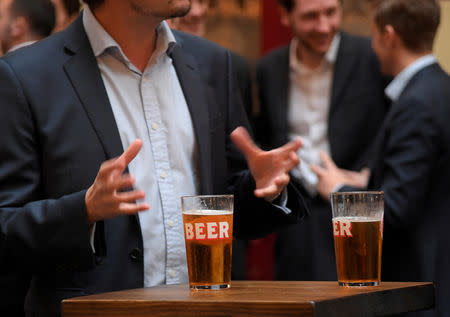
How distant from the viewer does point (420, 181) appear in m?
3.37

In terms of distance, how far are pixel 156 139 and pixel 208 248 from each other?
56 cm

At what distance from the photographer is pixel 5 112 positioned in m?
1.97

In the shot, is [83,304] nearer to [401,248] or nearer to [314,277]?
[401,248]

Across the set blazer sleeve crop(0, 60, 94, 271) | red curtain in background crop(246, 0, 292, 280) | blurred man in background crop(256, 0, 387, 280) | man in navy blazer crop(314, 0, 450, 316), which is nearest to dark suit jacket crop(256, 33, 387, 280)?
blurred man in background crop(256, 0, 387, 280)

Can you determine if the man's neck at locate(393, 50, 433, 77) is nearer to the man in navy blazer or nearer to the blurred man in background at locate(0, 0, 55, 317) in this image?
the man in navy blazer

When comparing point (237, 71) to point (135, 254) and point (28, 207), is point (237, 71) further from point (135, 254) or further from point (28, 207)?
point (28, 207)

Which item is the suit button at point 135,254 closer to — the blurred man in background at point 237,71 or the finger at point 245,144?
the finger at point 245,144

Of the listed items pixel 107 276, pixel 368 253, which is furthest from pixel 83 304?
pixel 368 253

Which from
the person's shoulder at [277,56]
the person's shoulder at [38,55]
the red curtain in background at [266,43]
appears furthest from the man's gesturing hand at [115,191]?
the red curtain in background at [266,43]

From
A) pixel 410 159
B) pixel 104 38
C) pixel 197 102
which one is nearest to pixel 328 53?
pixel 410 159

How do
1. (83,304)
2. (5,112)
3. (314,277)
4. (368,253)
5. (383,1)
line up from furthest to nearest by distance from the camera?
(314,277) < (383,1) < (5,112) < (368,253) < (83,304)

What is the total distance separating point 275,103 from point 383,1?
89cm

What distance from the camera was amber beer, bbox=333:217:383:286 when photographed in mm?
1652

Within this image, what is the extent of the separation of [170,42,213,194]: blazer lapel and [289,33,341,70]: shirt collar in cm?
222
